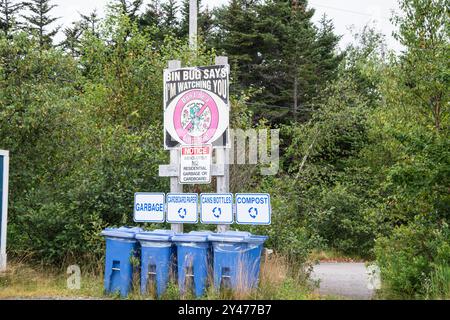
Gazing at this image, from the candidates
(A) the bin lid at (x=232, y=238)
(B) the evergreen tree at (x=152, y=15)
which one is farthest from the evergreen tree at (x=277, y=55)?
(A) the bin lid at (x=232, y=238)

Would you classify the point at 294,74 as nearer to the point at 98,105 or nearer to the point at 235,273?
the point at 98,105

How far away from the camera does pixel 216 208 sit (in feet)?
33.4

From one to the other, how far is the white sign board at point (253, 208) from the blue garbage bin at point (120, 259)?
5.34 feet

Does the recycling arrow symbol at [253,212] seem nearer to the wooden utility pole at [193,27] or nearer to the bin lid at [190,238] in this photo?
the bin lid at [190,238]

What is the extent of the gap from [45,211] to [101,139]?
8.03 feet

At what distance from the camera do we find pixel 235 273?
28.8 feet

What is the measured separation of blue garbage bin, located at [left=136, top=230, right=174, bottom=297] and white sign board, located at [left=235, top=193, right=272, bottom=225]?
4.05 ft

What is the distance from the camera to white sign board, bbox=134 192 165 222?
1058 centimetres

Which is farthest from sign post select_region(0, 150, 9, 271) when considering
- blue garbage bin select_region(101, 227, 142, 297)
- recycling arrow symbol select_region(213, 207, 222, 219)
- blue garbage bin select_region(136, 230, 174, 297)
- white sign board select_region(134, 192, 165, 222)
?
recycling arrow symbol select_region(213, 207, 222, 219)

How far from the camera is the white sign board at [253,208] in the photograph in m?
9.80

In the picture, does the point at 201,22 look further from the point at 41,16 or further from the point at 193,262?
the point at 193,262

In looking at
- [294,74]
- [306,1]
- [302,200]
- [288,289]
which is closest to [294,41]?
[294,74]

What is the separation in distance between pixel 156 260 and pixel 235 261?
1270mm

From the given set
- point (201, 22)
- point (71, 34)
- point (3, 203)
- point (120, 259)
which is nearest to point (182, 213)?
point (120, 259)
